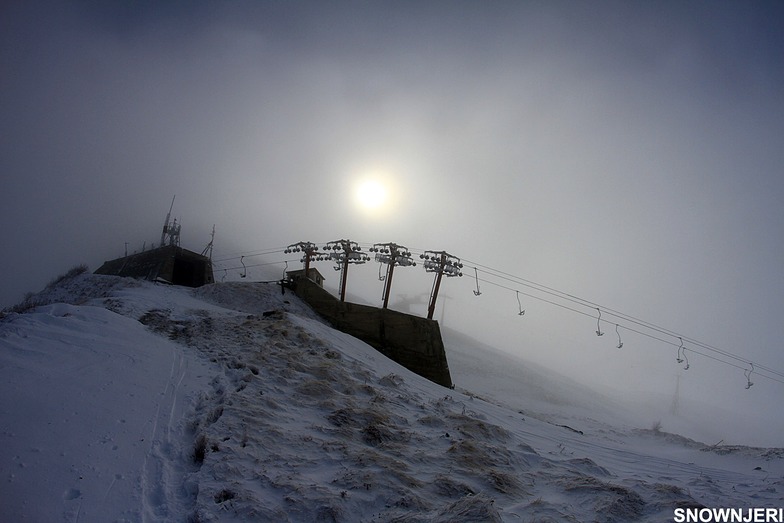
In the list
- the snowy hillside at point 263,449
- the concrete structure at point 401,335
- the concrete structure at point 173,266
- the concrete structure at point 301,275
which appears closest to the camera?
the snowy hillside at point 263,449

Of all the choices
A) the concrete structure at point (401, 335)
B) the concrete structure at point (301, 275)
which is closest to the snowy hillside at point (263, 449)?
the concrete structure at point (401, 335)

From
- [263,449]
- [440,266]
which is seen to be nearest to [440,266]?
[440,266]

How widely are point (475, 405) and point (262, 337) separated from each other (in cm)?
893

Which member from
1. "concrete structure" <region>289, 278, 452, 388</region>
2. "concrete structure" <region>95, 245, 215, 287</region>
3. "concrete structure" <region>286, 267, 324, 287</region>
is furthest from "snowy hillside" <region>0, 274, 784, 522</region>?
"concrete structure" <region>95, 245, 215, 287</region>

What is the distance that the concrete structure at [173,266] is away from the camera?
35.0 m

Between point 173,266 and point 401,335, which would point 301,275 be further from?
point 173,266

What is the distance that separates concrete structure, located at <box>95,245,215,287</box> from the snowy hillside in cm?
2458

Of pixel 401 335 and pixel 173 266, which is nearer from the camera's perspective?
pixel 401 335

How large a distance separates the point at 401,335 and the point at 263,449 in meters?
15.7

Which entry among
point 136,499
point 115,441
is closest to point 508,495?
point 136,499

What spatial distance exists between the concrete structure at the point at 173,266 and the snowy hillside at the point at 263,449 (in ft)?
80.6

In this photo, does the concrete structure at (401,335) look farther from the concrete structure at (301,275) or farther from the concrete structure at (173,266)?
the concrete structure at (173,266)

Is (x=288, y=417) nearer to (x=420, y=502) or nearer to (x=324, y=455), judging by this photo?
(x=324, y=455)

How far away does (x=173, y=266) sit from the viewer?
35.5 metres
